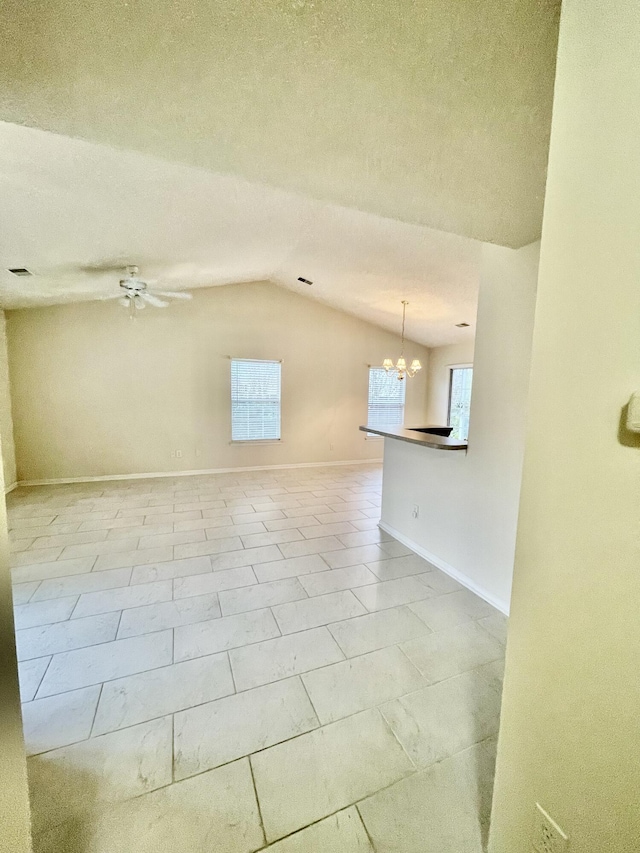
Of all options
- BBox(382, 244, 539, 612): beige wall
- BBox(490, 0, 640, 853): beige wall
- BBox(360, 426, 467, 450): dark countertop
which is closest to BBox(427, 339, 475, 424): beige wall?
BBox(360, 426, 467, 450): dark countertop

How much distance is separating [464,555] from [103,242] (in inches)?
156

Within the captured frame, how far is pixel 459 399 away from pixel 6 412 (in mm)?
7482

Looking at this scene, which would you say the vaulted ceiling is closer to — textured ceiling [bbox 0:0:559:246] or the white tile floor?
textured ceiling [bbox 0:0:559:246]

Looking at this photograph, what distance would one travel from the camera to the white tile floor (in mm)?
1155

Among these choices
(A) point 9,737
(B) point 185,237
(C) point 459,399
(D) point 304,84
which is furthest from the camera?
(C) point 459,399

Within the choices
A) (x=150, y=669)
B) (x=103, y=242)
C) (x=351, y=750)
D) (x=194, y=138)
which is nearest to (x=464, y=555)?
(x=351, y=750)

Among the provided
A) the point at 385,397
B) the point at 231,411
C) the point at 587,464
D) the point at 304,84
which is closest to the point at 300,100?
the point at 304,84

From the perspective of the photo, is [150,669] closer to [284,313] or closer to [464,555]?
[464,555]

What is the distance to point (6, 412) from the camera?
15.7 feet

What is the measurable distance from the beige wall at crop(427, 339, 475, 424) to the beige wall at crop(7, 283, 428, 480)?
116 centimetres

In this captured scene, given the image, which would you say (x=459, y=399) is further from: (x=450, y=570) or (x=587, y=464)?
(x=587, y=464)

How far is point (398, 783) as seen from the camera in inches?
50.2

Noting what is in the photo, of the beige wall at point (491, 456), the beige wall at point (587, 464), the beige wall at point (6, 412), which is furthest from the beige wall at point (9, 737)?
the beige wall at point (6, 412)

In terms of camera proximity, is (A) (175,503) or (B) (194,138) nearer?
(B) (194,138)
